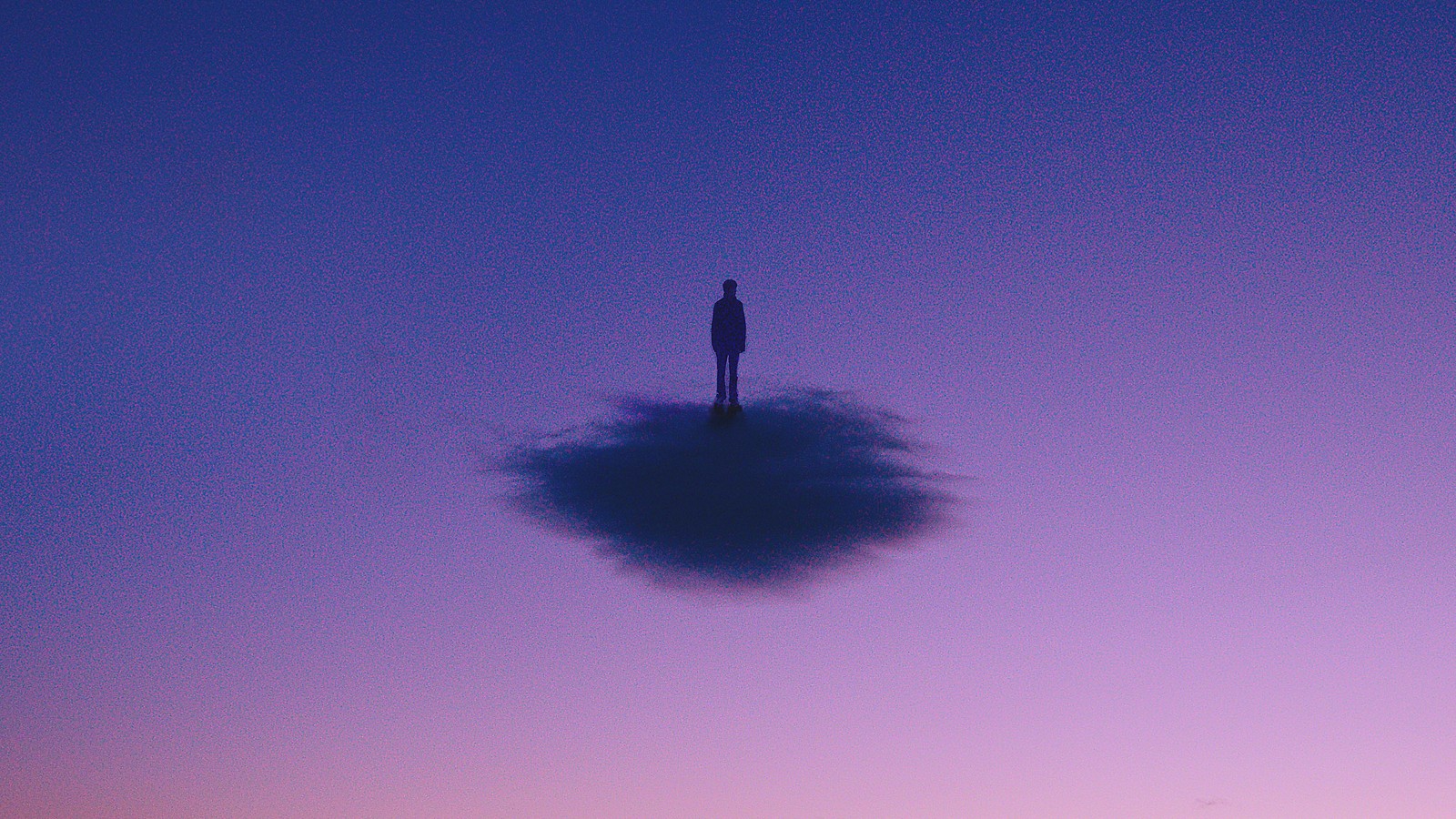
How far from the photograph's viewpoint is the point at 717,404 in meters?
76.4

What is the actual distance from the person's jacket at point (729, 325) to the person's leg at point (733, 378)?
0.86 ft

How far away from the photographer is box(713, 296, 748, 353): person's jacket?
75.4 meters

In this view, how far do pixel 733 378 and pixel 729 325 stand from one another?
1.71 metres

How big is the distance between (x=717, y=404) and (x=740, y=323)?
2692 millimetres

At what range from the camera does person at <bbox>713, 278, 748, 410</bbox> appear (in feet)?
247

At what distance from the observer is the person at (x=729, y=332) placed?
247ft

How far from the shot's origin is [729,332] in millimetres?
75625

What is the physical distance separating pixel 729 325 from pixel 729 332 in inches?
9.1

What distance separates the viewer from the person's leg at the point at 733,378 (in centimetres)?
7581

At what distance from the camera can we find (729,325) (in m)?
75.6

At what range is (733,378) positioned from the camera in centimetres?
7606

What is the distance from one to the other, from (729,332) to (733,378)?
1.48 meters

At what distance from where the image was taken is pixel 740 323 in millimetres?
75750

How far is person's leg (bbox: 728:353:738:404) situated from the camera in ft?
249
